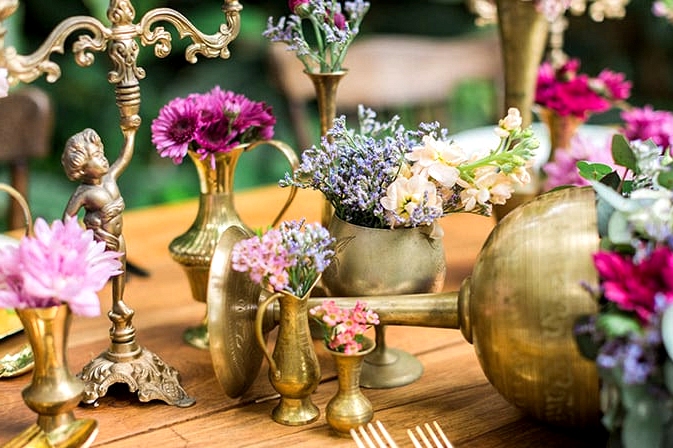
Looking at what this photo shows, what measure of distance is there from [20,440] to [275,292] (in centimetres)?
26

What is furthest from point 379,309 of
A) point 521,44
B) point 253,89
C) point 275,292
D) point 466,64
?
Result: point 253,89

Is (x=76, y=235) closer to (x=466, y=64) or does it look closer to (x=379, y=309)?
(x=379, y=309)

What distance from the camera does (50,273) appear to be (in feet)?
2.42

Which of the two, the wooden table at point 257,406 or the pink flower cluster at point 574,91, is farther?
the pink flower cluster at point 574,91

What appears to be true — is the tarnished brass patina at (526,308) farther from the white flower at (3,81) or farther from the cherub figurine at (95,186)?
the white flower at (3,81)

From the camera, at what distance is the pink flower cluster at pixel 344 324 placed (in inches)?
32.8

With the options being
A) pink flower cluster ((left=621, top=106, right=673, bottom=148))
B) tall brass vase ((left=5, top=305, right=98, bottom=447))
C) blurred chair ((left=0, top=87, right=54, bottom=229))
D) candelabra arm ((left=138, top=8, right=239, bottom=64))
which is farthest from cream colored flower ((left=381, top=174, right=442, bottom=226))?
blurred chair ((left=0, top=87, right=54, bottom=229))

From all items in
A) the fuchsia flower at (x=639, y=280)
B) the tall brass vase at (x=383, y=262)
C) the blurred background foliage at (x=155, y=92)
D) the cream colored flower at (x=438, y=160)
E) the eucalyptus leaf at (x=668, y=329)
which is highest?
the cream colored flower at (x=438, y=160)

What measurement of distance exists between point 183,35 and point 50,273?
30 centimetres

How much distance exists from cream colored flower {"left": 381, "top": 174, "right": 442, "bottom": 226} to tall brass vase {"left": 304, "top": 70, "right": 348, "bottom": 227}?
195 millimetres

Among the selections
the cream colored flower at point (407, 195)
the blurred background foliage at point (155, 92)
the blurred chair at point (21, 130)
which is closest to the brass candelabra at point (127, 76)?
the cream colored flower at point (407, 195)

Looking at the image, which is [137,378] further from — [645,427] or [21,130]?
[21,130]

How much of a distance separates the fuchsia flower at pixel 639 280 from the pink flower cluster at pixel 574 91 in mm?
688

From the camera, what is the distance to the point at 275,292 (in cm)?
86
